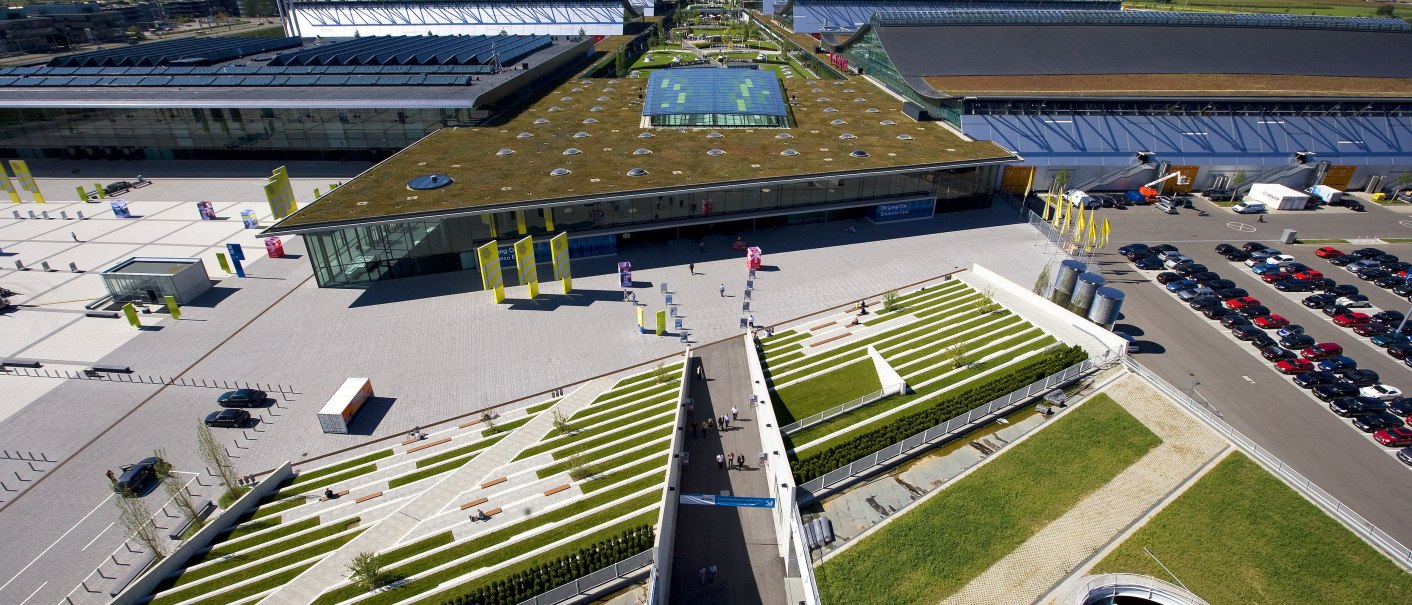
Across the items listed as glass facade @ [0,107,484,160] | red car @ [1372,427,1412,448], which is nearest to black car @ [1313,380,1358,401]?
red car @ [1372,427,1412,448]

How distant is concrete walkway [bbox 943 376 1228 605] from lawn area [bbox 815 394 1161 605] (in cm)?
41

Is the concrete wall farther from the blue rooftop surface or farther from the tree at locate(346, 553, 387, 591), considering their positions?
the blue rooftop surface

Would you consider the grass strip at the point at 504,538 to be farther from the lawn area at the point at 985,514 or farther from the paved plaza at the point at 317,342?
the paved plaza at the point at 317,342

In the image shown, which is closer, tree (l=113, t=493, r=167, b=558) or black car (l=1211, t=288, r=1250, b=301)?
tree (l=113, t=493, r=167, b=558)

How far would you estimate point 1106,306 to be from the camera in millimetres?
41125

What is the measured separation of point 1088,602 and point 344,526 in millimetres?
30712

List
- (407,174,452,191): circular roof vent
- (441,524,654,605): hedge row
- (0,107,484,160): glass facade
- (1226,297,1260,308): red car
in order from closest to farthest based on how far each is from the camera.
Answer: (441,524,654,605): hedge row < (1226,297,1260,308): red car < (407,174,452,191): circular roof vent < (0,107,484,160): glass facade

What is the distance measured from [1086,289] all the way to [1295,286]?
2110 centimetres

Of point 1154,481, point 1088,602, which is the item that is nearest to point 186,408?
point 1088,602

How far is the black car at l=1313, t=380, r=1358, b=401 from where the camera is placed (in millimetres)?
36000

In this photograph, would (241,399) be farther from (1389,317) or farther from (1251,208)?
(1251,208)

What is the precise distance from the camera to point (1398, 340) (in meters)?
40.8

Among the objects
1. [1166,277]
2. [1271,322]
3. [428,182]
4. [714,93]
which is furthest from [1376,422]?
[714,93]

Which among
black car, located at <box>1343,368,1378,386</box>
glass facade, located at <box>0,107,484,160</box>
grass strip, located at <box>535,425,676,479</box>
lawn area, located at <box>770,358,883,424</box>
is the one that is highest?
glass facade, located at <box>0,107,484,160</box>
